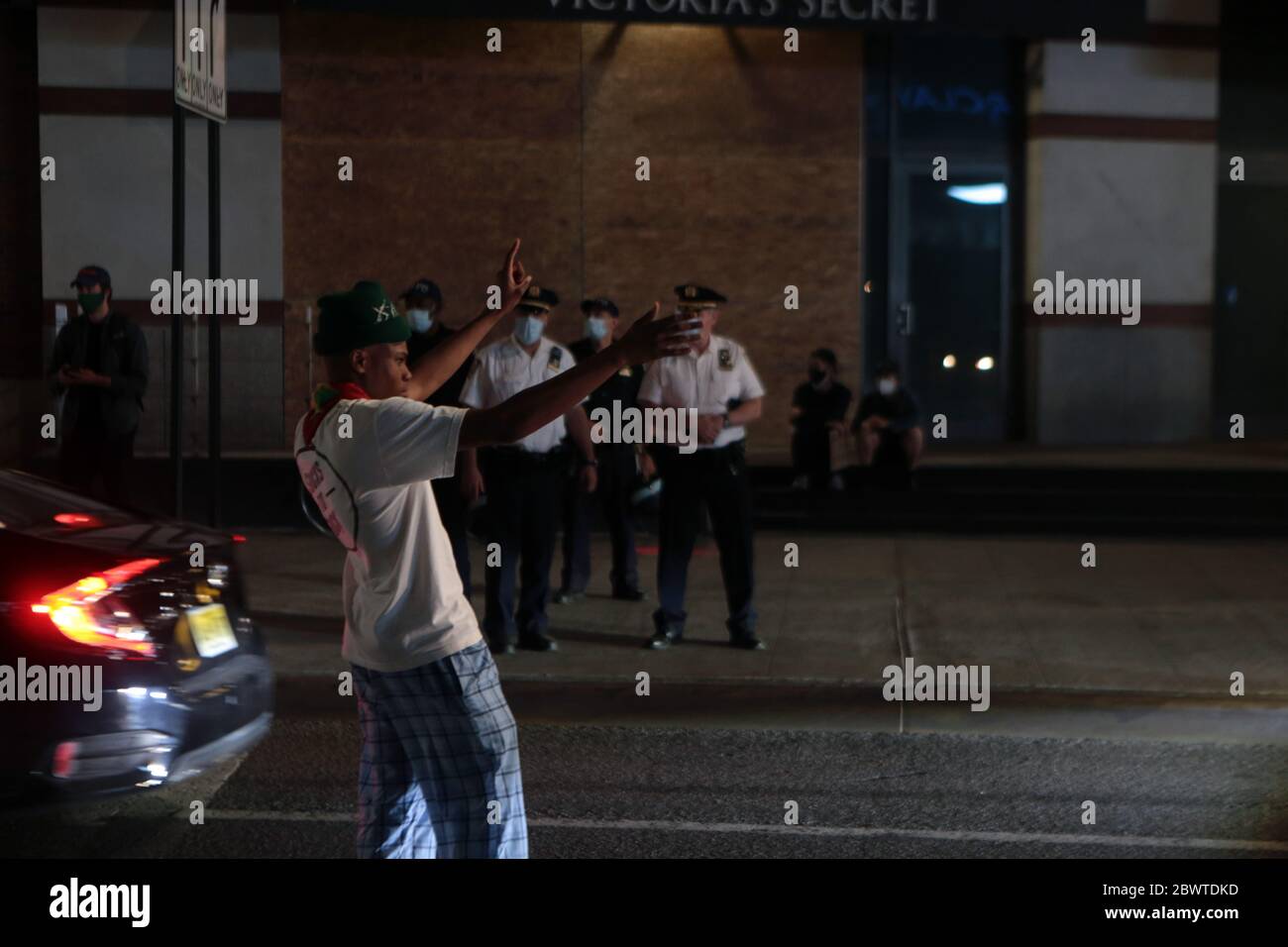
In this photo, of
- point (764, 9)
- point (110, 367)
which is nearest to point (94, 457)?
point (110, 367)

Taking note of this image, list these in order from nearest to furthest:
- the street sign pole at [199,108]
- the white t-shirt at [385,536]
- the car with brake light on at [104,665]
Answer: the white t-shirt at [385,536] → the car with brake light on at [104,665] → the street sign pole at [199,108]

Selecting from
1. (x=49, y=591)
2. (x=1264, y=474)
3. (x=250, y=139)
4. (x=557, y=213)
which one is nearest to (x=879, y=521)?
(x=1264, y=474)

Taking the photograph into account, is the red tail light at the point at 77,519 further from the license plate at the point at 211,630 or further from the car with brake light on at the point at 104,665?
the license plate at the point at 211,630

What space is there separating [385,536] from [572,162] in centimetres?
1438

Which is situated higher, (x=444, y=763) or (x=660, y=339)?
(x=660, y=339)

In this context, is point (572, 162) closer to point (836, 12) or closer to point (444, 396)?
point (836, 12)

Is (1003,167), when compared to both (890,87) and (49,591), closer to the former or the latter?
(890,87)

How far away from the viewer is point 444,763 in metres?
4.12

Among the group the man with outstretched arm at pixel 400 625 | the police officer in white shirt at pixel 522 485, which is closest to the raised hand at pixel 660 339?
the man with outstretched arm at pixel 400 625

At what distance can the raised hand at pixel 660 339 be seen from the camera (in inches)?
142

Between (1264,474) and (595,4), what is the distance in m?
7.74

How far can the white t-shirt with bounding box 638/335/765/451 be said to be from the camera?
934 cm

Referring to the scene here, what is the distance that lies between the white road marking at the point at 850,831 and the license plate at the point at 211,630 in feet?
2.80

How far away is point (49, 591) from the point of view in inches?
207
